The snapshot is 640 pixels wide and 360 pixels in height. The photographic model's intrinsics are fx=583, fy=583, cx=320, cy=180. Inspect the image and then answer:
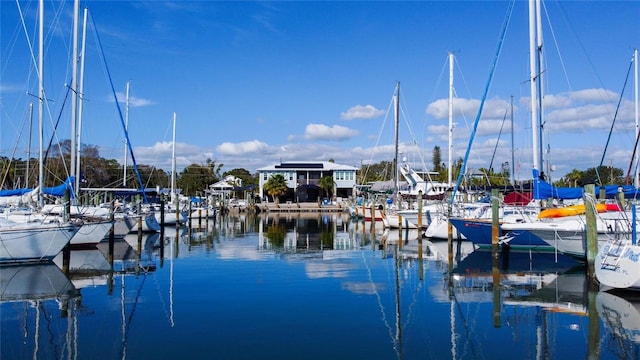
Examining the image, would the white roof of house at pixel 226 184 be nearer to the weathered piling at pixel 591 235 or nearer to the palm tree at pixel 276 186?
the palm tree at pixel 276 186

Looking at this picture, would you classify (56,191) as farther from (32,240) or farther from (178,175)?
(178,175)

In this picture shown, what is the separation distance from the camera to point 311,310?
16.5m

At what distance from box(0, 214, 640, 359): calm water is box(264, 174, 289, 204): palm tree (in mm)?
63284

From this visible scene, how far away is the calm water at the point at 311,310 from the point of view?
41.3ft

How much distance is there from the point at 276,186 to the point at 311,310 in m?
75.7

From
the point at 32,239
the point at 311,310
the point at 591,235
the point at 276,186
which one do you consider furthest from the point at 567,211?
the point at 276,186

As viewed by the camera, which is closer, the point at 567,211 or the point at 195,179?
the point at 567,211

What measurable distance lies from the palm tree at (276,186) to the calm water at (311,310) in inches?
2491

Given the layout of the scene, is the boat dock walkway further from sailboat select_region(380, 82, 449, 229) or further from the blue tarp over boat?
the blue tarp over boat

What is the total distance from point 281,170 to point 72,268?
72.7m

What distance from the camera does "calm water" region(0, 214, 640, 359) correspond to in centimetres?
1260

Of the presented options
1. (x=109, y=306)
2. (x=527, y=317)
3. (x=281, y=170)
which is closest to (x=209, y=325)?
(x=109, y=306)

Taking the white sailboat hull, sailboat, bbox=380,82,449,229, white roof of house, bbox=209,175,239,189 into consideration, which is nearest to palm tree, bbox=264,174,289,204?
white roof of house, bbox=209,175,239,189

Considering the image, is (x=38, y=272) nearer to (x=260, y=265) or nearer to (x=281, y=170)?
(x=260, y=265)
